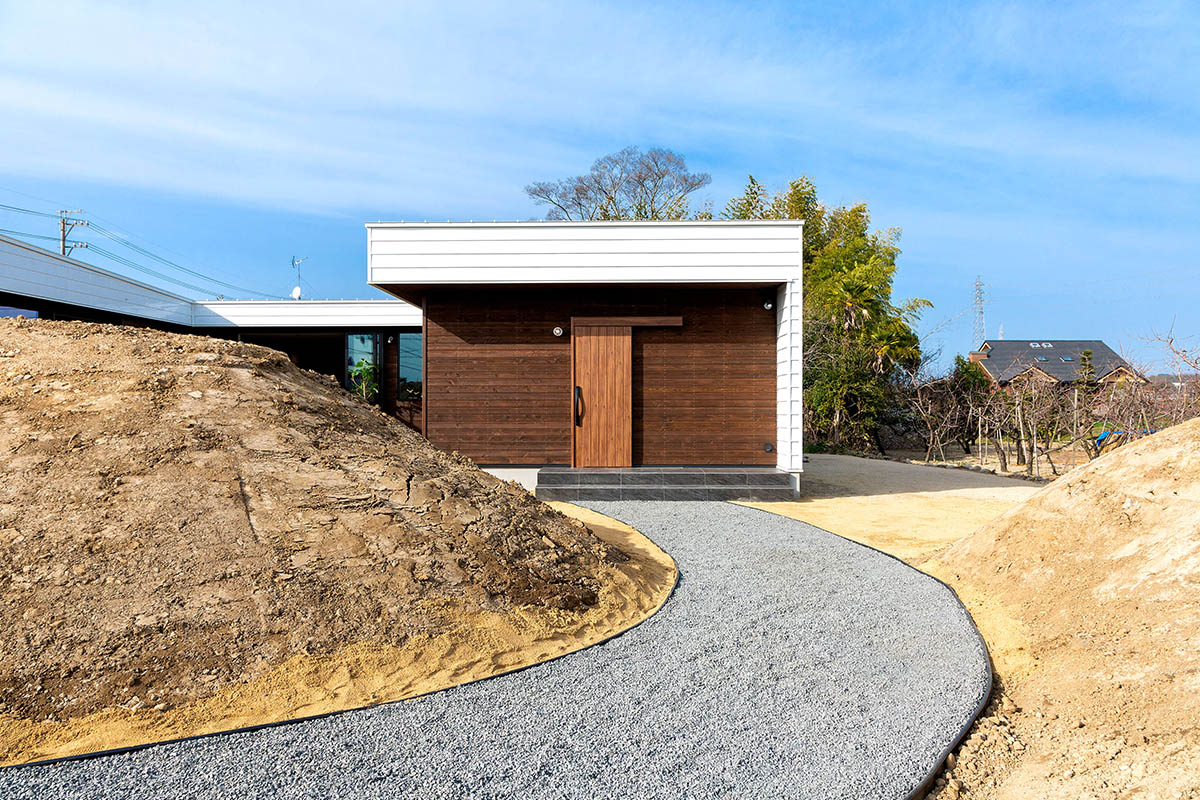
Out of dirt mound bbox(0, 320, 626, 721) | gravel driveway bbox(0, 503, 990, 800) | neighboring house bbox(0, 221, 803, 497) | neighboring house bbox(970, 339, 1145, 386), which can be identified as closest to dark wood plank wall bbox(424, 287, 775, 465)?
neighboring house bbox(0, 221, 803, 497)

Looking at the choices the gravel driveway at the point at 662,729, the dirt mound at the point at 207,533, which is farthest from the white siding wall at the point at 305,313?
the gravel driveway at the point at 662,729

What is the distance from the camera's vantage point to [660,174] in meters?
22.4

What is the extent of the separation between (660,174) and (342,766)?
22.0 metres

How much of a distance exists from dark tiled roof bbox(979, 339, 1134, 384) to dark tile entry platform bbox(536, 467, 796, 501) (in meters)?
17.6

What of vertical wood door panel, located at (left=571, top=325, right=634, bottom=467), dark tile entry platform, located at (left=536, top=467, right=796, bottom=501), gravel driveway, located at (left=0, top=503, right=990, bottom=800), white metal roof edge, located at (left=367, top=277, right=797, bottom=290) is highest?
white metal roof edge, located at (left=367, top=277, right=797, bottom=290)

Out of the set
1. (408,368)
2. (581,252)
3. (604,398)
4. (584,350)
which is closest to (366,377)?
(408,368)

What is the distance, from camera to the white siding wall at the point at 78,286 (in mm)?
9883

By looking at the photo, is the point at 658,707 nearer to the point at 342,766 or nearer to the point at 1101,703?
the point at 342,766

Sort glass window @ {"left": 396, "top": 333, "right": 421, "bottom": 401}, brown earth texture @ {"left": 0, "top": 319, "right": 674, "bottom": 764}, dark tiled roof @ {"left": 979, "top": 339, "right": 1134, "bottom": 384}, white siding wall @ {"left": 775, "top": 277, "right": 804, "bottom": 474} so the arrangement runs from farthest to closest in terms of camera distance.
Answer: dark tiled roof @ {"left": 979, "top": 339, "right": 1134, "bottom": 384}
glass window @ {"left": 396, "top": 333, "right": 421, "bottom": 401}
white siding wall @ {"left": 775, "top": 277, "right": 804, "bottom": 474}
brown earth texture @ {"left": 0, "top": 319, "right": 674, "bottom": 764}

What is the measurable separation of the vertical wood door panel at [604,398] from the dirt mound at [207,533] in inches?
136

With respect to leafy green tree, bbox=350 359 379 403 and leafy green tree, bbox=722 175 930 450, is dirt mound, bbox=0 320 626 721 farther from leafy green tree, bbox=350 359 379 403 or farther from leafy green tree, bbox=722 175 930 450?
leafy green tree, bbox=722 175 930 450

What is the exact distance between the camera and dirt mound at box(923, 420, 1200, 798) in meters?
2.44

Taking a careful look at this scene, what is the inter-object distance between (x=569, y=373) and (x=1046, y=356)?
2282 centimetres

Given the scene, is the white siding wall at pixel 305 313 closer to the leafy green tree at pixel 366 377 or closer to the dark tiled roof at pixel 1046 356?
the leafy green tree at pixel 366 377
